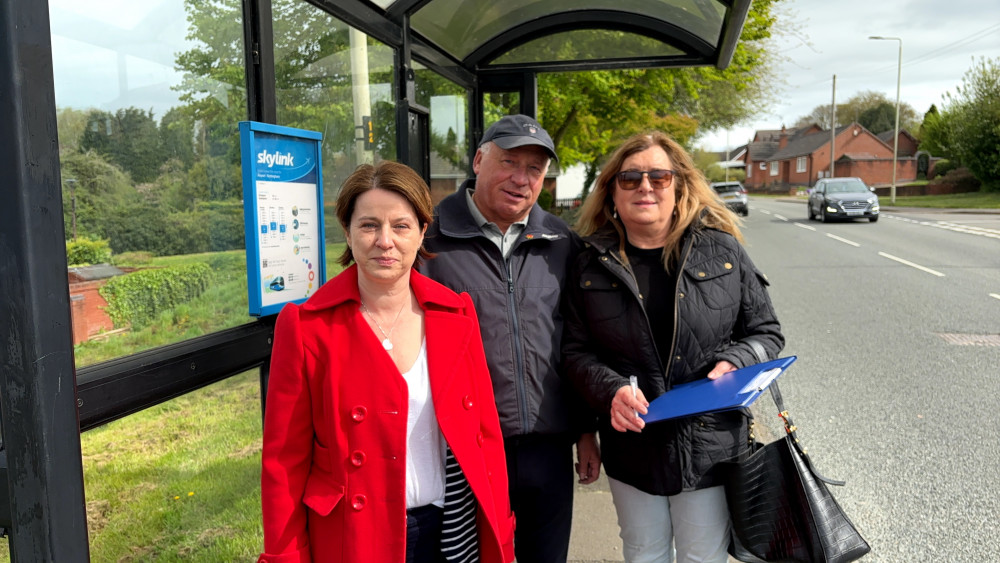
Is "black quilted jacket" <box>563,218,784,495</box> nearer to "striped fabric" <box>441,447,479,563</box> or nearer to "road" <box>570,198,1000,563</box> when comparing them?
"striped fabric" <box>441,447,479,563</box>

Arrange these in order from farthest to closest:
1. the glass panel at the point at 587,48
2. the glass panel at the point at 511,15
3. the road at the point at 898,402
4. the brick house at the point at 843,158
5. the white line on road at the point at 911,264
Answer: the brick house at the point at 843,158, the white line on road at the point at 911,264, the glass panel at the point at 587,48, the glass panel at the point at 511,15, the road at the point at 898,402

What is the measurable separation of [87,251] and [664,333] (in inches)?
83.5

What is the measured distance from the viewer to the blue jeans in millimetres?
2406

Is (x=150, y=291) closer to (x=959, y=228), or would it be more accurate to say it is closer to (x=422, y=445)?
(x=422, y=445)

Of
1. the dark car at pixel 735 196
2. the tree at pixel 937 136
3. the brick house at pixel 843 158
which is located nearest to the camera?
the dark car at pixel 735 196

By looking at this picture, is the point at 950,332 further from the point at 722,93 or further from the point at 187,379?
the point at 722,93

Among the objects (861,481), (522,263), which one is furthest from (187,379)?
(861,481)

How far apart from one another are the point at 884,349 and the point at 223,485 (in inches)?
254

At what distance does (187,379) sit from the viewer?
2.33m

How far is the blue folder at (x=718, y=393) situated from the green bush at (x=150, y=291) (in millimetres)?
1937

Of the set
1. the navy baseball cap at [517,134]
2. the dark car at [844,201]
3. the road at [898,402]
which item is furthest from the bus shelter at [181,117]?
the dark car at [844,201]

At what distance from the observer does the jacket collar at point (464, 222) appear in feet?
7.97

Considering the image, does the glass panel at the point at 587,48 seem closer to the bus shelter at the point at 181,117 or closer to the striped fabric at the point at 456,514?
the bus shelter at the point at 181,117

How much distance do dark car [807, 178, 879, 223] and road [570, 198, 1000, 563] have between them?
11.0 metres
